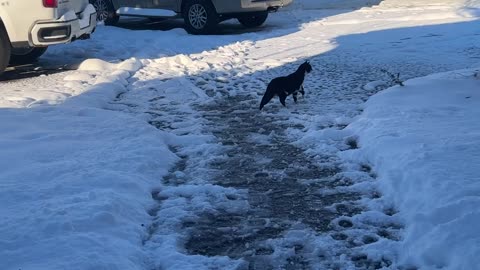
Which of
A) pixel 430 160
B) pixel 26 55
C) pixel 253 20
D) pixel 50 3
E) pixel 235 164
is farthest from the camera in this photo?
pixel 253 20

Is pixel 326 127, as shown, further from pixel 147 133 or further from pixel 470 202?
pixel 470 202

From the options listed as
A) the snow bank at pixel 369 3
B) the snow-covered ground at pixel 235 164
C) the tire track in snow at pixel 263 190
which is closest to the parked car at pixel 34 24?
the snow-covered ground at pixel 235 164

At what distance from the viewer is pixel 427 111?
6.58 m

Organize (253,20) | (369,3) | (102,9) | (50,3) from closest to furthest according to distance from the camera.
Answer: (50,3)
(253,20)
(102,9)
(369,3)

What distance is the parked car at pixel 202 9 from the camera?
45.4 ft

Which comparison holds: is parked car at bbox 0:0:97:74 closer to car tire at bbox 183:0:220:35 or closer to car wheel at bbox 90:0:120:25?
car tire at bbox 183:0:220:35

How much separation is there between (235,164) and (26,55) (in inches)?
281

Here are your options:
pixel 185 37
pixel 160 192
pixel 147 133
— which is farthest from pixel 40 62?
pixel 160 192

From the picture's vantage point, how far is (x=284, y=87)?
7.67 metres

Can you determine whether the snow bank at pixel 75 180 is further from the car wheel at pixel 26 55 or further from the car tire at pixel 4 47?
the car wheel at pixel 26 55

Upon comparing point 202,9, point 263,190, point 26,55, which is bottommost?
point 263,190

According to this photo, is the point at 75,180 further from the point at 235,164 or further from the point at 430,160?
the point at 430,160

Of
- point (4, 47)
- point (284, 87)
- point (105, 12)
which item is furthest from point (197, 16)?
point (284, 87)

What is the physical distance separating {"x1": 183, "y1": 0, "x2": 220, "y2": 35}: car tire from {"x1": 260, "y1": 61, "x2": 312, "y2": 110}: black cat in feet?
21.4
